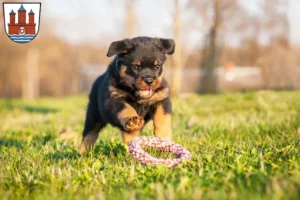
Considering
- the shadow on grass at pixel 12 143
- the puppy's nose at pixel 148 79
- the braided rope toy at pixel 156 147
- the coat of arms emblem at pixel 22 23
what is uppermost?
the coat of arms emblem at pixel 22 23

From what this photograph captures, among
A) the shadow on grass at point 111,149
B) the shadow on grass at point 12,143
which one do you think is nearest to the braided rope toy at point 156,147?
the shadow on grass at point 111,149

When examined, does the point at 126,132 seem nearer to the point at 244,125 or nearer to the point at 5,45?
the point at 244,125

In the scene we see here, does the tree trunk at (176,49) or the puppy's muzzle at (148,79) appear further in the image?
the tree trunk at (176,49)

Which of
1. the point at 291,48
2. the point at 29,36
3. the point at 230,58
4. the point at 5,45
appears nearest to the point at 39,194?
the point at 29,36

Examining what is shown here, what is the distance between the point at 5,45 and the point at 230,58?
21.3m

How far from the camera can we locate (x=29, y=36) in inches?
175

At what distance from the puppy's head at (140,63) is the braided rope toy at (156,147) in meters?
0.73

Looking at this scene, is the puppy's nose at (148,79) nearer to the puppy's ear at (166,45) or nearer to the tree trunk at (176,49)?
the puppy's ear at (166,45)

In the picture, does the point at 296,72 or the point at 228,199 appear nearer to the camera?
the point at 228,199

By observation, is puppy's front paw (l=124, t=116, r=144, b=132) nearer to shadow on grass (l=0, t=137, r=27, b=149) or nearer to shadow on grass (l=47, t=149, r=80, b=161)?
shadow on grass (l=47, t=149, r=80, b=161)

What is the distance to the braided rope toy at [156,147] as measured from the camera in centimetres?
301

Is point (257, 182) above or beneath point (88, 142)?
above

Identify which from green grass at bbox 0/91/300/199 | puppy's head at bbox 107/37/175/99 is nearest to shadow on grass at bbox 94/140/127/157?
green grass at bbox 0/91/300/199

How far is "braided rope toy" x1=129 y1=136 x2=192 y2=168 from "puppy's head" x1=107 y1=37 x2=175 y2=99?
0.73 m
